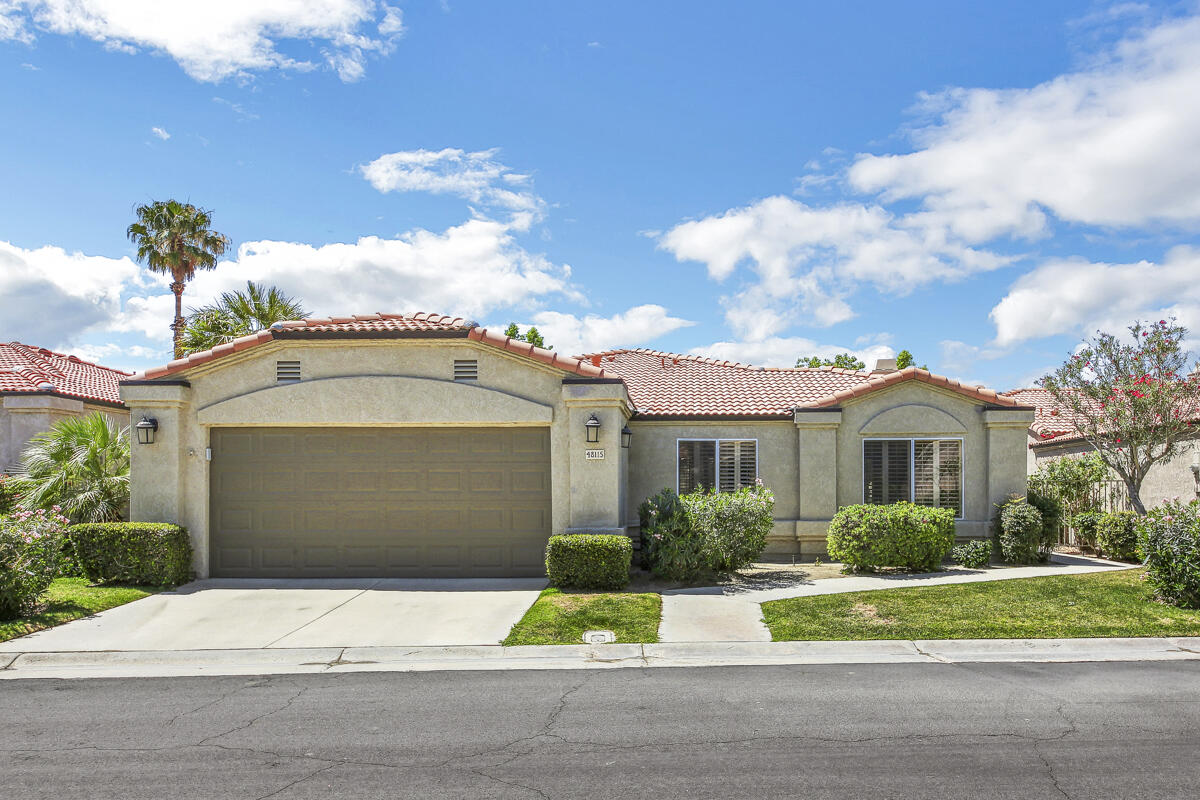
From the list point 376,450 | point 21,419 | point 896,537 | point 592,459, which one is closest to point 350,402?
point 376,450

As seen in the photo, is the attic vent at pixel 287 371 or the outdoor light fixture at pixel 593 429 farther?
the attic vent at pixel 287 371

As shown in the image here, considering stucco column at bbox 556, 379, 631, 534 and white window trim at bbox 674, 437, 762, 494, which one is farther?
white window trim at bbox 674, 437, 762, 494

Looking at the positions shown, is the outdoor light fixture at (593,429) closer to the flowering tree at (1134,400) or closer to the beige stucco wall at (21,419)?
the flowering tree at (1134,400)

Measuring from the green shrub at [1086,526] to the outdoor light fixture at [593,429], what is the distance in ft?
34.1

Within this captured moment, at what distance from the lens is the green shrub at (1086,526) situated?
16453 millimetres

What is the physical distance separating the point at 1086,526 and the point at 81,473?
731 inches

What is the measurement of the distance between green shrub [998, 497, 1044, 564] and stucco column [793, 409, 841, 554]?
9.60ft

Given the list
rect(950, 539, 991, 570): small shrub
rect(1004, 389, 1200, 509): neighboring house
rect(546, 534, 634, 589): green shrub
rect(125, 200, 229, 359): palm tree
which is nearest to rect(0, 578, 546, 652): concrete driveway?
rect(546, 534, 634, 589): green shrub

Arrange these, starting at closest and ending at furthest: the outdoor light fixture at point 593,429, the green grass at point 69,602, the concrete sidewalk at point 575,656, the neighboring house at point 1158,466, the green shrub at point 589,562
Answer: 1. the concrete sidewalk at point 575,656
2. the green grass at point 69,602
3. the green shrub at point 589,562
4. the outdoor light fixture at point 593,429
5. the neighboring house at point 1158,466

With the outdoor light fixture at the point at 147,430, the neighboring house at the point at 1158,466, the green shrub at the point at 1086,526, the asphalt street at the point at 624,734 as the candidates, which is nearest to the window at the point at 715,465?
the neighboring house at the point at 1158,466

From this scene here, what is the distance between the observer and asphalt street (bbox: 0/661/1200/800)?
5258 mm

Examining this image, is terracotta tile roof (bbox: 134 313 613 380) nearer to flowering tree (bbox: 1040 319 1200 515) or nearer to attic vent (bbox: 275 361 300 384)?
attic vent (bbox: 275 361 300 384)

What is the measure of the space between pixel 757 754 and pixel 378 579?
28.9 feet

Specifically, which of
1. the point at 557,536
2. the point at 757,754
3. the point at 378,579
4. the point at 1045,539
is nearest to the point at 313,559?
the point at 378,579
